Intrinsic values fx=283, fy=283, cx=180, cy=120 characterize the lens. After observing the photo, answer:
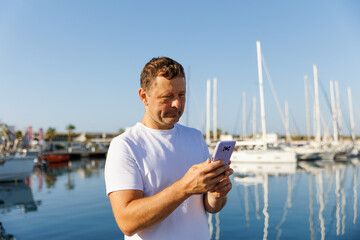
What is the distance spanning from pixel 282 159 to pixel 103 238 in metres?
25.6

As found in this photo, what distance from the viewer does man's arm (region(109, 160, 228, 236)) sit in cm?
125

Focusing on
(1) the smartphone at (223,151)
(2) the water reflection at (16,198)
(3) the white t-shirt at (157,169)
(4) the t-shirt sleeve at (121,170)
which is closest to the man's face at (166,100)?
(3) the white t-shirt at (157,169)

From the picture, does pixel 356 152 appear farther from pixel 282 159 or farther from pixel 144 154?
pixel 144 154

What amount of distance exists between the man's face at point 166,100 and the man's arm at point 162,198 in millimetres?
420

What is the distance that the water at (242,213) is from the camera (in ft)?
27.8

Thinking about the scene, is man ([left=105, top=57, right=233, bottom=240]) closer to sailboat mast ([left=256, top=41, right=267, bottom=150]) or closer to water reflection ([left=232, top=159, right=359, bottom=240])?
water reflection ([left=232, top=159, right=359, bottom=240])

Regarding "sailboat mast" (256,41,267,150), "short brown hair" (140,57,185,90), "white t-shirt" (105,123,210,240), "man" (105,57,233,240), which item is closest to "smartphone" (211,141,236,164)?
"man" (105,57,233,240)

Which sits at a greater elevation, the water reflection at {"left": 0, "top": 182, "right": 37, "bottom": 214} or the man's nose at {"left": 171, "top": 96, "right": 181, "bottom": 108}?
the man's nose at {"left": 171, "top": 96, "right": 181, "bottom": 108}

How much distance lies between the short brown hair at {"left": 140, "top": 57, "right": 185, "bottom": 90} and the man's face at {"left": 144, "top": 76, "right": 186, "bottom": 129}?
0.08ft

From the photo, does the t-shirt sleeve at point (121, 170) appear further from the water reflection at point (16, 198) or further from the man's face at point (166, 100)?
the water reflection at point (16, 198)

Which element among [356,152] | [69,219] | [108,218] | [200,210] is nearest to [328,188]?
[108,218]

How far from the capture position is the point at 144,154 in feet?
5.09

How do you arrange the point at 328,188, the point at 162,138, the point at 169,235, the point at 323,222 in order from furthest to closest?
the point at 328,188, the point at 323,222, the point at 162,138, the point at 169,235

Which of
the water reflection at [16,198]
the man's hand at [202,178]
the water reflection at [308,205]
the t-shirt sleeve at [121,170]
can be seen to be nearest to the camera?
the man's hand at [202,178]
